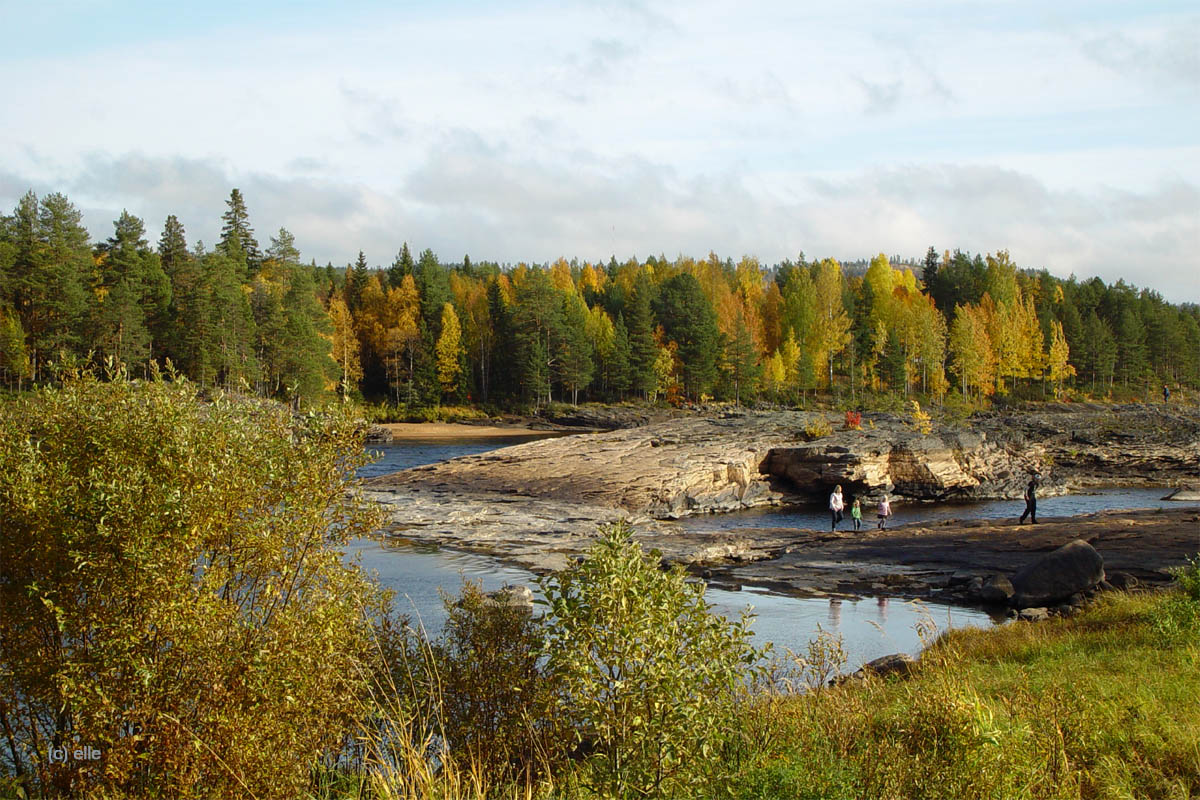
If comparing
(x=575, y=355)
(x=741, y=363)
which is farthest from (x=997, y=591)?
(x=575, y=355)

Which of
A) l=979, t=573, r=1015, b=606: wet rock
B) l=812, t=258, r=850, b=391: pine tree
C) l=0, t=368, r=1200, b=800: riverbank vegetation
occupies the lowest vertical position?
l=979, t=573, r=1015, b=606: wet rock

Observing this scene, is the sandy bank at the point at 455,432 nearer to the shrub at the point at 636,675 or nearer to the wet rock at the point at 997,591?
the wet rock at the point at 997,591

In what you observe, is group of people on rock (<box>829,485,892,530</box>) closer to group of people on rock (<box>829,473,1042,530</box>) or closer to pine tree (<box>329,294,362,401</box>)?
group of people on rock (<box>829,473,1042,530</box>)

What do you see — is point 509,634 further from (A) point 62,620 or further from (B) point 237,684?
(A) point 62,620

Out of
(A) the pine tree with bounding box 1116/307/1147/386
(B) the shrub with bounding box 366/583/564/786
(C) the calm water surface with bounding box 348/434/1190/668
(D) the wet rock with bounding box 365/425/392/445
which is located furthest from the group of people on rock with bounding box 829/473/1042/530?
(A) the pine tree with bounding box 1116/307/1147/386

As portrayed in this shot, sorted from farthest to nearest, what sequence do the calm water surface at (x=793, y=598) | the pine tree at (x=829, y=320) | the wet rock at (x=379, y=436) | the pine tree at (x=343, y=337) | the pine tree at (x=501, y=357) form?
the pine tree at (x=829, y=320) < the pine tree at (x=501, y=357) < the pine tree at (x=343, y=337) < the wet rock at (x=379, y=436) < the calm water surface at (x=793, y=598)

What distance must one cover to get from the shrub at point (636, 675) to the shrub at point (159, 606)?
2.93 meters

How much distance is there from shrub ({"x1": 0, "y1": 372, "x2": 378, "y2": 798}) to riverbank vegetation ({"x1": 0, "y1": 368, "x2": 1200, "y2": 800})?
27mm

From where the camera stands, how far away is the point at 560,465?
44344mm

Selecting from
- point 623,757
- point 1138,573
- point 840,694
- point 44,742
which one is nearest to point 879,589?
point 1138,573

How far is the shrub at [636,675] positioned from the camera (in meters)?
8.08

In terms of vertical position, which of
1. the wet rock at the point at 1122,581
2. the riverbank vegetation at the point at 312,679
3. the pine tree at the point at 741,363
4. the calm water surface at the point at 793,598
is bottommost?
the calm water surface at the point at 793,598

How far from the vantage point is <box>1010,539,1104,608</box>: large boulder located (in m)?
21.7

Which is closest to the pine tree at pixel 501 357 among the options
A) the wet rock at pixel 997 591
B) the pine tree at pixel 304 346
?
the pine tree at pixel 304 346
